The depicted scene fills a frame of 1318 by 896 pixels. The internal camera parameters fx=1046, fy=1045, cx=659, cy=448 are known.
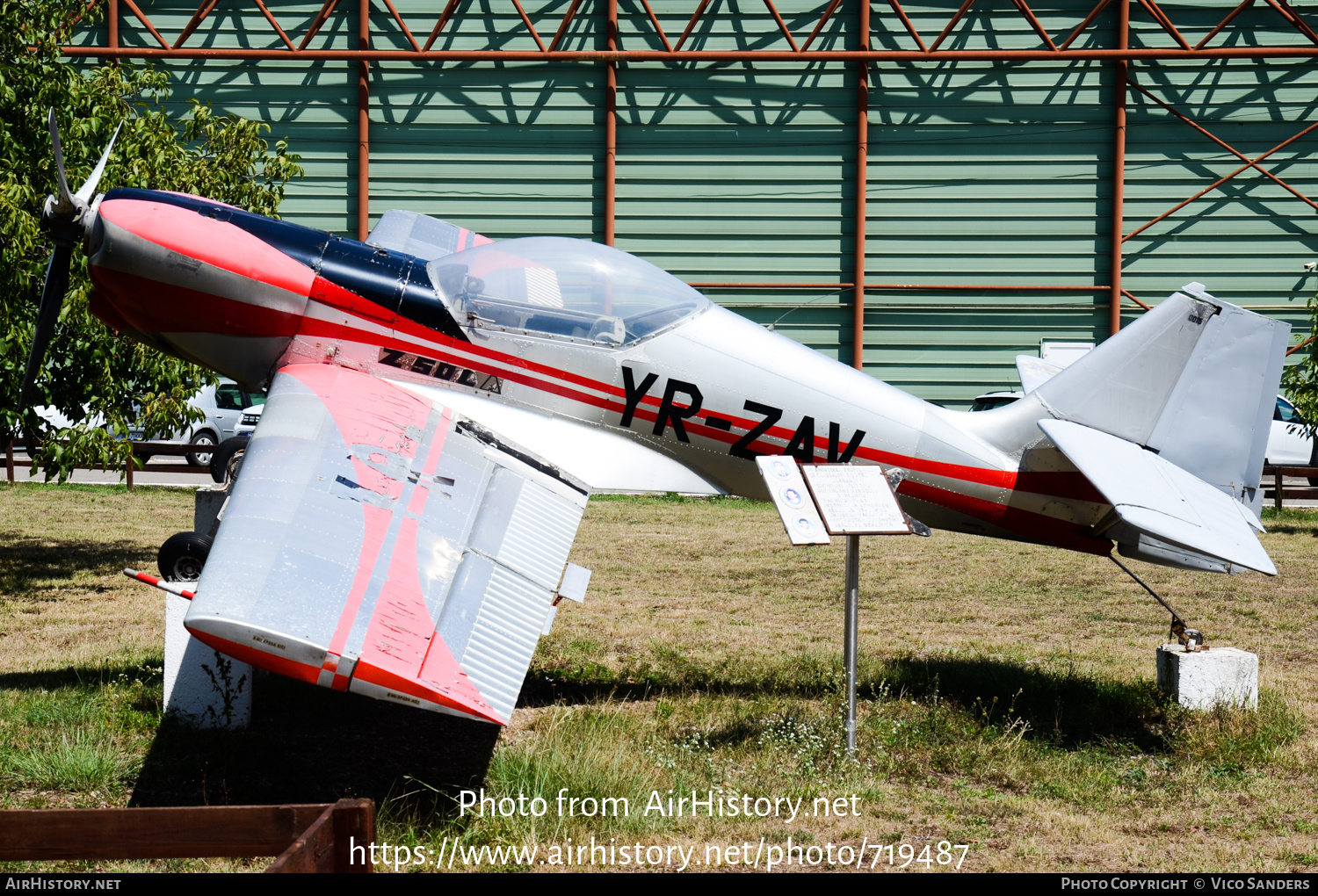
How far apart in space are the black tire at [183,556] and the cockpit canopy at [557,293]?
2.21 m

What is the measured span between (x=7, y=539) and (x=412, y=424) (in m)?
9.57

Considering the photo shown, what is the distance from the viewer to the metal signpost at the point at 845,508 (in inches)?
241

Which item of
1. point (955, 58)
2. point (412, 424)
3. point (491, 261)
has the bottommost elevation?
point (412, 424)

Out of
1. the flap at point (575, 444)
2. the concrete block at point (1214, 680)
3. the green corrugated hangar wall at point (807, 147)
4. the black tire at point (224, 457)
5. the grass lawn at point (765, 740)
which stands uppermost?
the green corrugated hangar wall at point (807, 147)

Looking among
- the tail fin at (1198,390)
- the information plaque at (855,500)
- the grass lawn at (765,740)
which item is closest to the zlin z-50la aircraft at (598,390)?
the tail fin at (1198,390)

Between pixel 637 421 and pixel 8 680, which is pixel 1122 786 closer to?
pixel 637 421

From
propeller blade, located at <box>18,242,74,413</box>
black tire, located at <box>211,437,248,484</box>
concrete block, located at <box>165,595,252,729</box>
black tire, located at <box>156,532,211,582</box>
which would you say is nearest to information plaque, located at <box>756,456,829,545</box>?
concrete block, located at <box>165,595,252,729</box>

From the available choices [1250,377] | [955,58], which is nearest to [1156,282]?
[955,58]

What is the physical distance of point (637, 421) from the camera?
7.24 m

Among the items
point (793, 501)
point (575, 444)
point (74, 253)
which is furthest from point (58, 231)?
point (793, 501)

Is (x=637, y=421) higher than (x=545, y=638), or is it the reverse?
(x=637, y=421)

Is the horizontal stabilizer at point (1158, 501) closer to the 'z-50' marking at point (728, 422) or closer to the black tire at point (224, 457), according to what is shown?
the 'z-50' marking at point (728, 422)

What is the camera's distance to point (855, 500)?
636 centimetres

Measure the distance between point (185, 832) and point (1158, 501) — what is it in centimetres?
569
